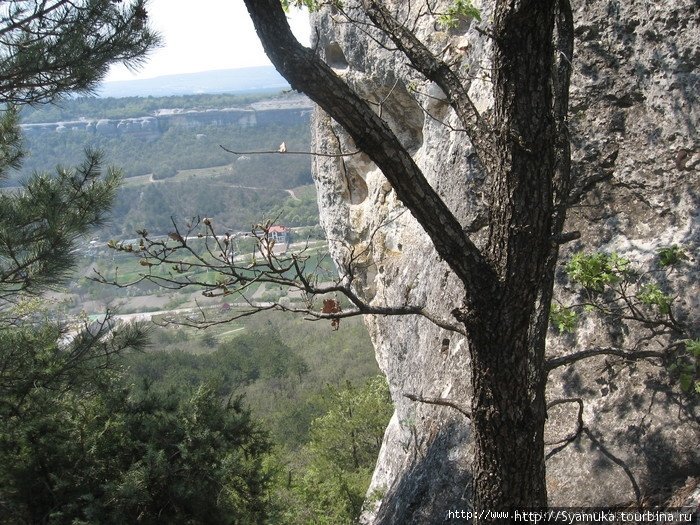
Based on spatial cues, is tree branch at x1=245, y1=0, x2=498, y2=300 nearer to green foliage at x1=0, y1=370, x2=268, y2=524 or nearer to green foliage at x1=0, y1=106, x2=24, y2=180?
green foliage at x1=0, y1=370, x2=268, y2=524

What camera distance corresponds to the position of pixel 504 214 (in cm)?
253

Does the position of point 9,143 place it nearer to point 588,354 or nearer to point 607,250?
point 607,250

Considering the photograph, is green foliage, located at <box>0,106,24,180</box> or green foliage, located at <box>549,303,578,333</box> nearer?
green foliage, located at <box>549,303,578,333</box>

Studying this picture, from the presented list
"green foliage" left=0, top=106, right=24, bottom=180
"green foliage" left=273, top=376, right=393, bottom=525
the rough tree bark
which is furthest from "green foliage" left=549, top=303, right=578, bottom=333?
"green foliage" left=273, top=376, right=393, bottom=525

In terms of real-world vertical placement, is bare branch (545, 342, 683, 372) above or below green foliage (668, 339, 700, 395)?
above

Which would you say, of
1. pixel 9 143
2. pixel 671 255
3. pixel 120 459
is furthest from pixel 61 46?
pixel 671 255

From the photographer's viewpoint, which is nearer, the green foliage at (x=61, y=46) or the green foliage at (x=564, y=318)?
the green foliage at (x=564, y=318)

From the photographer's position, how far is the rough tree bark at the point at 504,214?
238 cm

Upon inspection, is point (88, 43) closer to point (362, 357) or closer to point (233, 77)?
point (362, 357)

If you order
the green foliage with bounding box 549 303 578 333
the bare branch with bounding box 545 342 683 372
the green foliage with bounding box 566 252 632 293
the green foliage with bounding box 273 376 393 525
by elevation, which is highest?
the green foliage with bounding box 566 252 632 293

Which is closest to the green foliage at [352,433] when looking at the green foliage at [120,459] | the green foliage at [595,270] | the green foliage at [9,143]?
the green foliage at [120,459]

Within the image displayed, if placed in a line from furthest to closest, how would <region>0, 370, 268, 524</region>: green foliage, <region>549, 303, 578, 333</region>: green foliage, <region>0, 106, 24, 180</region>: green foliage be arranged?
<region>0, 106, 24, 180</region>: green foliage
<region>0, 370, 268, 524</region>: green foliage
<region>549, 303, 578, 333</region>: green foliage

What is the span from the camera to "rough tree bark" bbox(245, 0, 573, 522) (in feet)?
7.80

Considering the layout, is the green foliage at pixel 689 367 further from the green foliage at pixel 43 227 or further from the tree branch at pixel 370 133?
the green foliage at pixel 43 227
